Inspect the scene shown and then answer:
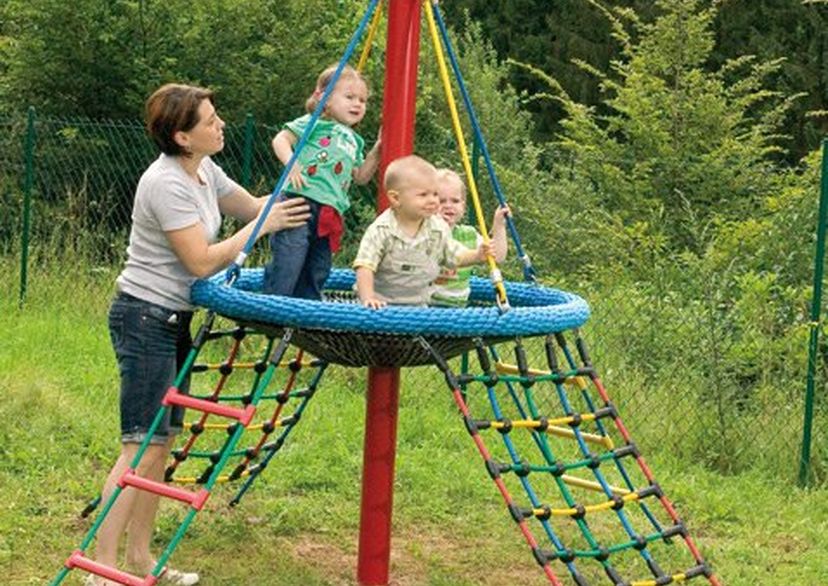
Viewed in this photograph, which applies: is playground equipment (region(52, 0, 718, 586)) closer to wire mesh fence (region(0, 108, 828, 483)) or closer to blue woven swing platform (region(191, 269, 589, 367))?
blue woven swing platform (region(191, 269, 589, 367))

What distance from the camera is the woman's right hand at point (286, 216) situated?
17.2ft

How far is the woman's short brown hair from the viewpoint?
17.1 feet

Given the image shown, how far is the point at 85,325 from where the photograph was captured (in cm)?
1021

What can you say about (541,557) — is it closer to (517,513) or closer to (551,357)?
(517,513)

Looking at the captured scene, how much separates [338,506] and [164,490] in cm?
192

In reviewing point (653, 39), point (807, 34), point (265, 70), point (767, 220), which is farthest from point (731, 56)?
point (767, 220)

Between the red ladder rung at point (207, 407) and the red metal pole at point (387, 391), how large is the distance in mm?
693

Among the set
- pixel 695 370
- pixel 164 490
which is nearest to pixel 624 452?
pixel 164 490

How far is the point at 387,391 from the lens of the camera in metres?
5.63

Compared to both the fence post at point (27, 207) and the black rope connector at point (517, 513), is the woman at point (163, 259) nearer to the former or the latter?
the black rope connector at point (517, 513)

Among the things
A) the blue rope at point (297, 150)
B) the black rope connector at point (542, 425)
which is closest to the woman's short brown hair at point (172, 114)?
the blue rope at point (297, 150)

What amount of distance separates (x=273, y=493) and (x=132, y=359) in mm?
1843

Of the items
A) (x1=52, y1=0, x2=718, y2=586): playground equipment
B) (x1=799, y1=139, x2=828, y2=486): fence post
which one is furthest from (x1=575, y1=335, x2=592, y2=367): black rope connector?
(x1=799, y1=139, x2=828, y2=486): fence post

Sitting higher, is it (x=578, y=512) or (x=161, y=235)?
(x=161, y=235)
